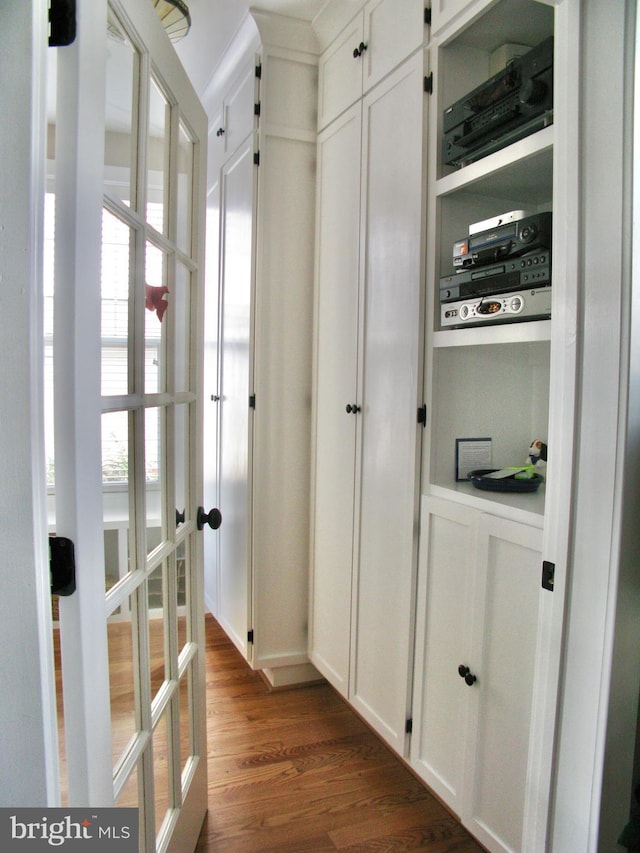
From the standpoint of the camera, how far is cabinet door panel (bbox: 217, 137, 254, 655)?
92.7 inches

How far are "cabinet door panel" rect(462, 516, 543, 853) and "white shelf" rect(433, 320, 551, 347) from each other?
0.42 meters

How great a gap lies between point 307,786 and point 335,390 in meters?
1.32

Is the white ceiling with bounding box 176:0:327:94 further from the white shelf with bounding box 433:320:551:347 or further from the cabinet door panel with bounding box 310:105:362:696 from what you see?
the white shelf with bounding box 433:320:551:347

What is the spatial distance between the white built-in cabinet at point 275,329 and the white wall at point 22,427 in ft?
5.02

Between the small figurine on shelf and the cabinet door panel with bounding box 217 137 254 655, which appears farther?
the cabinet door panel with bounding box 217 137 254 655

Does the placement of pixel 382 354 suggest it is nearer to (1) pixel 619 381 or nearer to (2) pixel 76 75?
(1) pixel 619 381

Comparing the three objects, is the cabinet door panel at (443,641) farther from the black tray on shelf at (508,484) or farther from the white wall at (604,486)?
the white wall at (604,486)

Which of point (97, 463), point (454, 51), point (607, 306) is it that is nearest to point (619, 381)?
point (607, 306)

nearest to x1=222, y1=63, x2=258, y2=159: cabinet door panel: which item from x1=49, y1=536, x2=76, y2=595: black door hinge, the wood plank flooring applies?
x1=49, y1=536, x2=76, y2=595: black door hinge

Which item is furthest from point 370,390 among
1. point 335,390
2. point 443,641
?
point 443,641

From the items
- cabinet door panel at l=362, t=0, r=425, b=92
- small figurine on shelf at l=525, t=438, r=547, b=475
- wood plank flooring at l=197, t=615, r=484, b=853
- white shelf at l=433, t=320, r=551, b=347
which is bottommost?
wood plank flooring at l=197, t=615, r=484, b=853

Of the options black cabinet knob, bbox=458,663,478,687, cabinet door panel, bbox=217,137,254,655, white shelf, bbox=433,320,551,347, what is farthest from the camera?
cabinet door panel, bbox=217,137,254,655

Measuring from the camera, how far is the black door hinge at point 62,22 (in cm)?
78

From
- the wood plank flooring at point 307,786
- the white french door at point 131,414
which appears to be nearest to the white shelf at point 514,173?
the white french door at point 131,414
